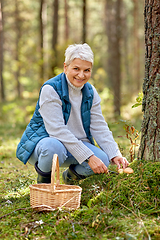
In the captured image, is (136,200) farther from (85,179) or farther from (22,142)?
(22,142)

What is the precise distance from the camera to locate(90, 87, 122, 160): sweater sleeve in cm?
283

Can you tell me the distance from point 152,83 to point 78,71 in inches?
30.1

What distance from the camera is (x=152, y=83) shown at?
250 centimetres

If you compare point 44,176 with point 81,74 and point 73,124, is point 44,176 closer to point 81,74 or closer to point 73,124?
point 73,124

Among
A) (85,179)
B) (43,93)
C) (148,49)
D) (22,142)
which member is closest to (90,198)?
(85,179)

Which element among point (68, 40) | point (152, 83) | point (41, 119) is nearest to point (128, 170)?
point (152, 83)

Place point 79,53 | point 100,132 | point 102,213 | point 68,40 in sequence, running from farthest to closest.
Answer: point 68,40 < point 100,132 < point 79,53 < point 102,213

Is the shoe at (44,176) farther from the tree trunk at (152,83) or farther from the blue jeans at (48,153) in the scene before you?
the tree trunk at (152,83)

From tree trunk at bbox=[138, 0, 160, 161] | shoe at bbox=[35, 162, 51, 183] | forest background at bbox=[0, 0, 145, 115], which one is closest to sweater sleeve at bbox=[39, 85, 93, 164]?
shoe at bbox=[35, 162, 51, 183]

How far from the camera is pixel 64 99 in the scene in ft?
8.87

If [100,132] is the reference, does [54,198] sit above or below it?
below

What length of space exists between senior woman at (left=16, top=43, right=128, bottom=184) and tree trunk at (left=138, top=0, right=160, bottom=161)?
36 centimetres

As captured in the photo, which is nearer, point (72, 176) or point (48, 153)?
point (48, 153)

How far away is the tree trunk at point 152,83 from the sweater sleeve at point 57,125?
0.63m
